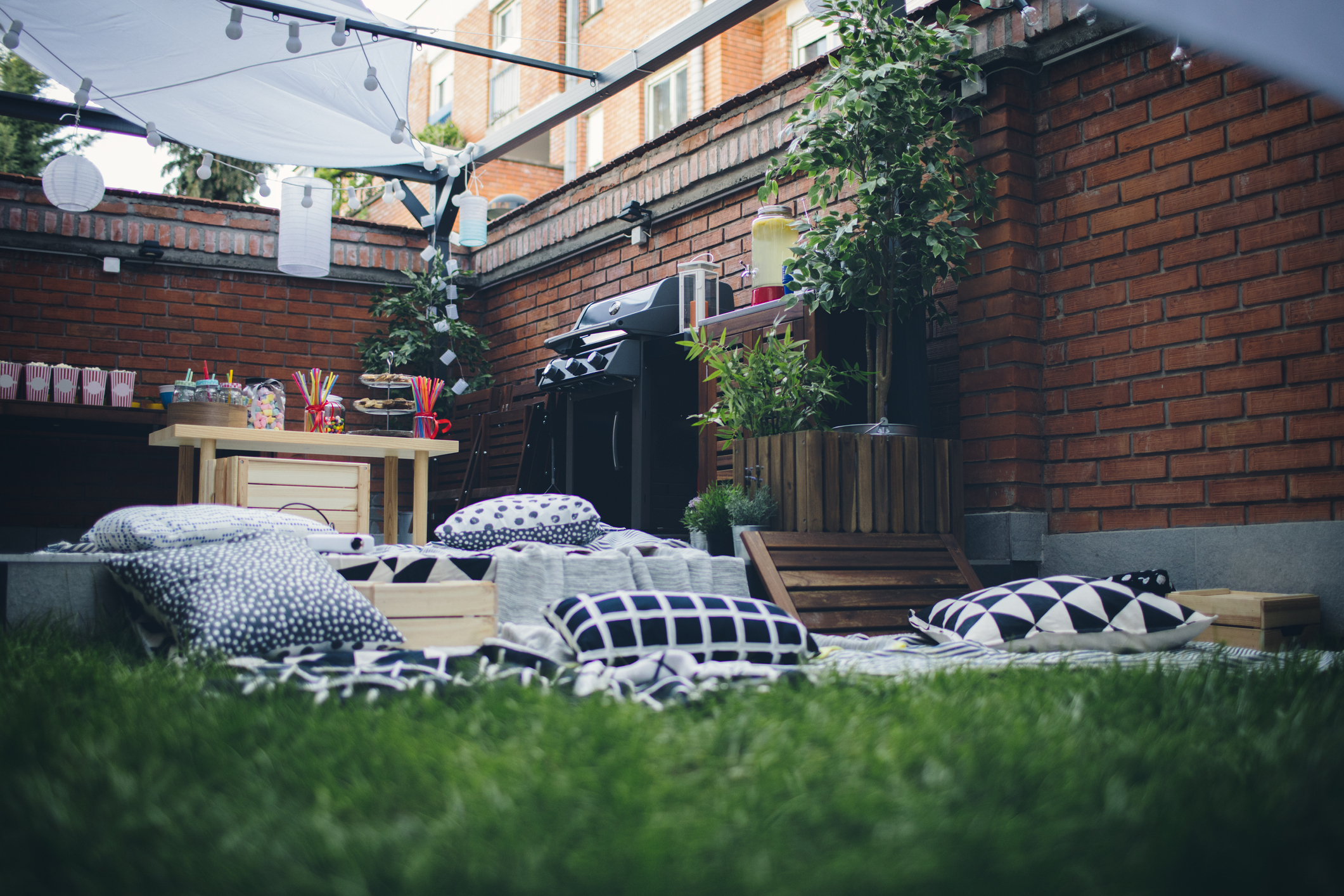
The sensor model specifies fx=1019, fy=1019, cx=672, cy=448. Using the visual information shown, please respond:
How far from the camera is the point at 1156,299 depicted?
139 inches

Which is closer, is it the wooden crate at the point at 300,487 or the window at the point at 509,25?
the wooden crate at the point at 300,487

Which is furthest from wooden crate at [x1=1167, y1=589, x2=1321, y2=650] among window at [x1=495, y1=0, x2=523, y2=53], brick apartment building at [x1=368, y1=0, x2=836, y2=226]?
window at [x1=495, y1=0, x2=523, y2=53]

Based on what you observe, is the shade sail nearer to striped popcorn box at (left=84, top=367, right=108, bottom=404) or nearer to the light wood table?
the light wood table

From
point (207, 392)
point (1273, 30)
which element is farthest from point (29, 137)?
point (1273, 30)

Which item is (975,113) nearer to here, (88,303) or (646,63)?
(646,63)

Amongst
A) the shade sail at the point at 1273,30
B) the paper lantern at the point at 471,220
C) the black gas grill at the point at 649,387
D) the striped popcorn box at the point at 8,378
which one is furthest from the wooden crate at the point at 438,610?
the striped popcorn box at the point at 8,378

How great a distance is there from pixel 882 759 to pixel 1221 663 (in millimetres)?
1207

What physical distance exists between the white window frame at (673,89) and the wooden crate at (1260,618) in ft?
37.2

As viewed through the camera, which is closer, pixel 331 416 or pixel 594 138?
pixel 331 416

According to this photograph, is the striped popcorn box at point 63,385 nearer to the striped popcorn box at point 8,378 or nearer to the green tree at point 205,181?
the striped popcorn box at point 8,378

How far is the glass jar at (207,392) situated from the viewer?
14.6ft

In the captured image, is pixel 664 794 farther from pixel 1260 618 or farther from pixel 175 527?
pixel 1260 618

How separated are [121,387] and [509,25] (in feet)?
38.3

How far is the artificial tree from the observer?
12.0 feet
